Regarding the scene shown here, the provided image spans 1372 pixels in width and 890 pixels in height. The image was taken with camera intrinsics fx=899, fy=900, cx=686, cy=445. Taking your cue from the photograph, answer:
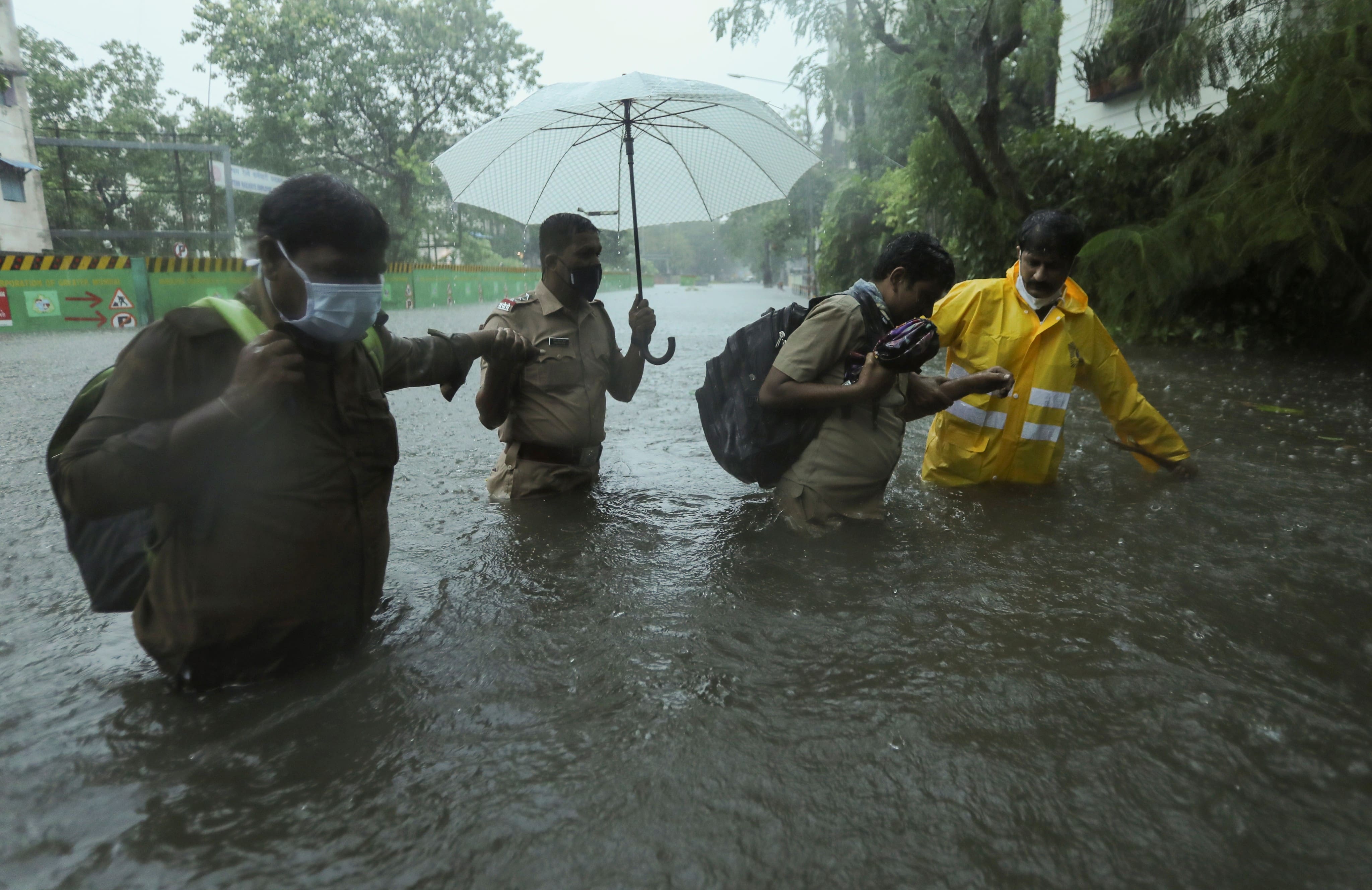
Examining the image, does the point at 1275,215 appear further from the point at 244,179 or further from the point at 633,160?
the point at 244,179

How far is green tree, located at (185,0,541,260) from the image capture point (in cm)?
3538

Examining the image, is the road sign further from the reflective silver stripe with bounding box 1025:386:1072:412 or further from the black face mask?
the reflective silver stripe with bounding box 1025:386:1072:412

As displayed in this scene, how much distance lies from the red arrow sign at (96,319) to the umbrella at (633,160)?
14.7 metres

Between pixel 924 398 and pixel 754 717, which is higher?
pixel 924 398

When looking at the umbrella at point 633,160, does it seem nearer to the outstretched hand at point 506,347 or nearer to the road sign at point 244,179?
the outstretched hand at point 506,347

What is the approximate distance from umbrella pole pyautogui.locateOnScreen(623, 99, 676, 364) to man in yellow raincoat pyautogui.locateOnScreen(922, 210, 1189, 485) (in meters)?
1.36

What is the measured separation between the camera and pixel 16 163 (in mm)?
27312

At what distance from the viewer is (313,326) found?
86.8 inches

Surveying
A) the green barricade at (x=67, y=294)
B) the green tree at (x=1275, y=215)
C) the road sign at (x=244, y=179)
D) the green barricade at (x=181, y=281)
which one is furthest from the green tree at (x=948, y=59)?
the road sign at (x=244, y=179)

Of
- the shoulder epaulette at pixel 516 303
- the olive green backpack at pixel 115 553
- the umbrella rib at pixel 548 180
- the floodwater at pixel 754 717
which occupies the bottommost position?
the floodwater at pixel 754 717

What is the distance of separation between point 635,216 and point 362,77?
118 feet

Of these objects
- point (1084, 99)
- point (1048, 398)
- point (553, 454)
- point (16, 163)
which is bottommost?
point (553, 454)

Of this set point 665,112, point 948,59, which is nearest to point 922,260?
point 665,112

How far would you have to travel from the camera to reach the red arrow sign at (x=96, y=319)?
1623cm
